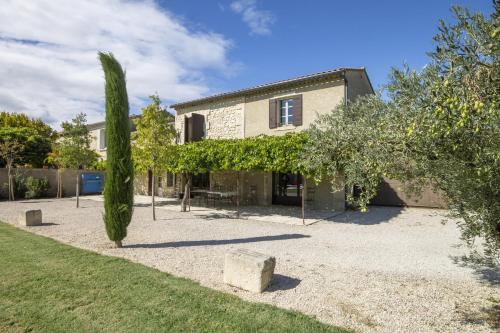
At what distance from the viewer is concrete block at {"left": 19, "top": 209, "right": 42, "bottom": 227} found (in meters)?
9.73

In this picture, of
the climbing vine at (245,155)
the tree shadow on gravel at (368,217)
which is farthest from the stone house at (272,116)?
the climbing vine at (245,155)

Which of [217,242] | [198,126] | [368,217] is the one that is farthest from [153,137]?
[368,217]

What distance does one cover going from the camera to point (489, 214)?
125 inches

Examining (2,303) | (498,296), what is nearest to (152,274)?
(2,303)

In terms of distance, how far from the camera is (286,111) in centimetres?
1505

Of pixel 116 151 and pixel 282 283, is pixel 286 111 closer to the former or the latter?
pixel 116 151

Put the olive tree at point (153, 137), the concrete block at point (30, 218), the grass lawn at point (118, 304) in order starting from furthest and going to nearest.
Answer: the olive tree at point (153, 137) → the concrete block at point (30, 218) → the grass lawn at point (118, 304)

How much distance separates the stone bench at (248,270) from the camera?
4688 mm

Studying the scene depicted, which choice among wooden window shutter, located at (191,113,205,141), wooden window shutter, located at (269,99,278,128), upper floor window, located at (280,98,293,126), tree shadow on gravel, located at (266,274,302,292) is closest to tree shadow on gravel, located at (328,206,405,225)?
upper floor window, located at (280,98,293,126)

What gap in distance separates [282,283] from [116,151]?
480 centimetres

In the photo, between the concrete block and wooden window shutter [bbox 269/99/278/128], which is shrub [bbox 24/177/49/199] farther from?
wooden window shutter [bbox 269/99/278/128]

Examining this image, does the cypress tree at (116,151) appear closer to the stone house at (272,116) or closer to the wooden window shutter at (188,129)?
the stone house at (272,116)

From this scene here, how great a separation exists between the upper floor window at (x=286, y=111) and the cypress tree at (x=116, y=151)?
30.4 feet

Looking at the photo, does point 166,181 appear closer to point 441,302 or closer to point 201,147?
point 201,147
